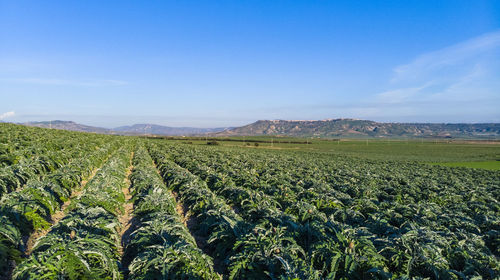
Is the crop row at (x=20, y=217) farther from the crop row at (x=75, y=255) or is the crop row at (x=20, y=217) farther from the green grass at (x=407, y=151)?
the green grass at (x=407, y=151)

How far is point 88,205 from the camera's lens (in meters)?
6.21

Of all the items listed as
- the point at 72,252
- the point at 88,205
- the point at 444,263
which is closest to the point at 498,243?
the point at 444,263

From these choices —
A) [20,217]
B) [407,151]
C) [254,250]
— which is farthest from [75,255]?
[407,151]

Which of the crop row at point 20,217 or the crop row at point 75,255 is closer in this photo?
the crop row at point 75,255

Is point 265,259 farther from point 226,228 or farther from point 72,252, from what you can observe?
point 72,252

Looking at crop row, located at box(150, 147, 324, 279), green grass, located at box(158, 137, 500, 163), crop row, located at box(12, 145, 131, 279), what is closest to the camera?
crop row, located at box(12, 145, 131, 279)

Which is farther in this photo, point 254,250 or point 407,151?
point 407,151

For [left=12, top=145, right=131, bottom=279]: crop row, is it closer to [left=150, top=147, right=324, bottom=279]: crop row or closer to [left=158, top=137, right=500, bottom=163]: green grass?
[left=150, top=147, right=324, bottom=279]: crop row

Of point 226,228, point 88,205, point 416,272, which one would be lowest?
point 416,272

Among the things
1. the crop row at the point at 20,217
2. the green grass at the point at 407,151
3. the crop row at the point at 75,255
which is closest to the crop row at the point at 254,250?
the crop row at the point at 75,255

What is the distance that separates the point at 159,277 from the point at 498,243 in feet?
31.5

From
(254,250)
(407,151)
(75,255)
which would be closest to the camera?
(75,255)

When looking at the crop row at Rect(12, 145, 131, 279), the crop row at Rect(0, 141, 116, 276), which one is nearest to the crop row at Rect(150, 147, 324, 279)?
the crop row at Rect(12, 145, 131, 279)

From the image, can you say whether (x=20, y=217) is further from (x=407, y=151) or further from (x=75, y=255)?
(x=407, y=151)
